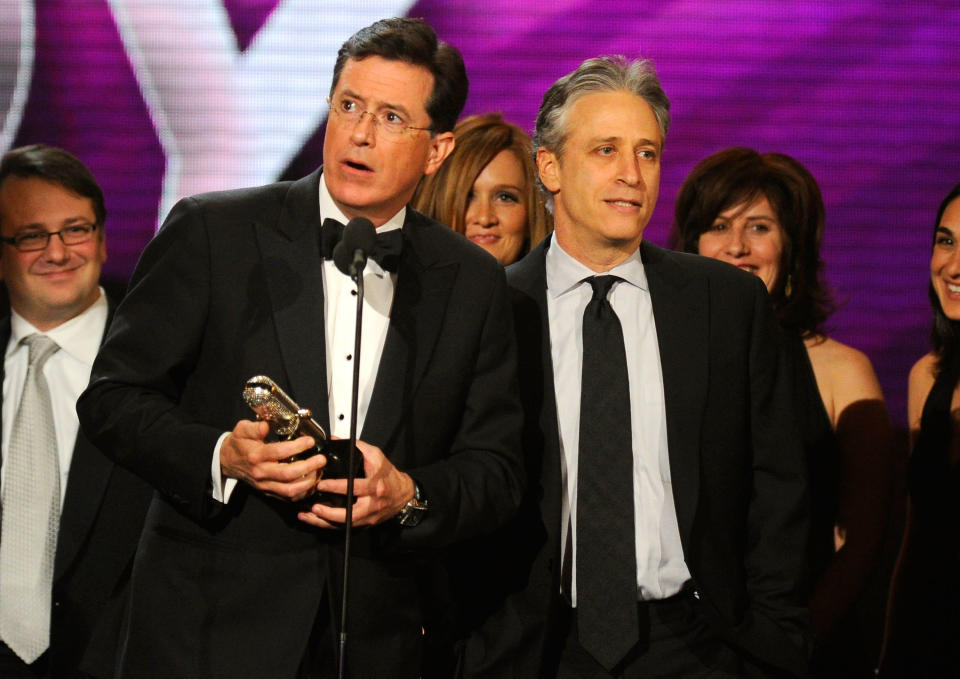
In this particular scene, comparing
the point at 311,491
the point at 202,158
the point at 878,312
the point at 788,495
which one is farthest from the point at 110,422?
the point at 878,312

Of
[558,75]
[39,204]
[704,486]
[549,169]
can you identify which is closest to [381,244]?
[549,169]

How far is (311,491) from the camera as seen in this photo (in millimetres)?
2059

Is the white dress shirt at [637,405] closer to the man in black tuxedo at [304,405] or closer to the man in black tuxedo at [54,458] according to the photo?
the man in black tuxedo at [304,405]

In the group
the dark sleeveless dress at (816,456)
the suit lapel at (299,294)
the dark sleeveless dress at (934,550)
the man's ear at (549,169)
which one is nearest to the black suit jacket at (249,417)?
the suit lapel at (299,294)

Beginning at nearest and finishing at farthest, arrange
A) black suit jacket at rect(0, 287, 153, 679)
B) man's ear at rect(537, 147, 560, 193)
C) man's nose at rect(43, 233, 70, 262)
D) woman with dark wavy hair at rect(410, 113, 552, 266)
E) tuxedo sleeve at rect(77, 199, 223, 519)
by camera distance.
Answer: tuxedo sleeve at rect(77, 199, 223, 519) < man's ear at rect(537, 147, 560, 193) < black suit jacket at rect(0, 287, 153, 679) < man's nose at rect(43, 233, 70, 262) < woman with dark wavy hair at rect(410, 113, 552, 266)

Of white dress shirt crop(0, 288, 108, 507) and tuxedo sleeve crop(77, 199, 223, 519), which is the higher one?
tuxedo sleeve crop(77, 199, 223, 519)

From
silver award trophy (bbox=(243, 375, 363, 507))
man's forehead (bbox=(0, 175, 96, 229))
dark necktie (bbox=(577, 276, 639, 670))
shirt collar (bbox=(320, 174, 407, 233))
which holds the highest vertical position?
shirt collar (bbox=(320, 174, 407, 233))

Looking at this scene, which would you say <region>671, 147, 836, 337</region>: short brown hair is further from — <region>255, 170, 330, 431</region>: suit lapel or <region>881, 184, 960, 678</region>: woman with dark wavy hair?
<region>255, 170, 330, 431</region>: suit lapel

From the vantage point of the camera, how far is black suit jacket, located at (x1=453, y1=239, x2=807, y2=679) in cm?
254

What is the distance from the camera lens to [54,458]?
10.7 ft

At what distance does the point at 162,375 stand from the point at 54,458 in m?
1.22

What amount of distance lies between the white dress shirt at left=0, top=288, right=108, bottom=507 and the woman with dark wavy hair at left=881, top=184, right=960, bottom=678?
2.23 metres

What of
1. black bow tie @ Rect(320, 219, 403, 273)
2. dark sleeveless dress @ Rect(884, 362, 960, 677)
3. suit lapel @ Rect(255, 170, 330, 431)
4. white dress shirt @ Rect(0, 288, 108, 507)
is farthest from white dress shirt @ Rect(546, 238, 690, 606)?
white dress shirt @ Rect(0, 288, 108, 507)

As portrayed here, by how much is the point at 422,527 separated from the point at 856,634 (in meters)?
1.74
